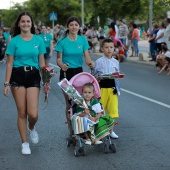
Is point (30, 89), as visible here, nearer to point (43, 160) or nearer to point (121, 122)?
point (43, 160)

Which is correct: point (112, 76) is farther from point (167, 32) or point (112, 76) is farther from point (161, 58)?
point (167, 32)

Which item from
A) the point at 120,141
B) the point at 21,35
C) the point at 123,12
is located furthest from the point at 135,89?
the point at 123,12

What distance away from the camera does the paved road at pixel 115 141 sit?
691cm

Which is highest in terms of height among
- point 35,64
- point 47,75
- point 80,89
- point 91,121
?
point 35,64

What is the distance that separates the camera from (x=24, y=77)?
292 inches

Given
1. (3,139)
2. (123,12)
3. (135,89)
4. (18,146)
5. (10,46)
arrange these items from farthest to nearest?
(123,12) → (135,89) → (3,139) → (18,146) → (10,46)

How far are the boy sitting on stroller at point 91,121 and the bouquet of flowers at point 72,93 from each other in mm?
106

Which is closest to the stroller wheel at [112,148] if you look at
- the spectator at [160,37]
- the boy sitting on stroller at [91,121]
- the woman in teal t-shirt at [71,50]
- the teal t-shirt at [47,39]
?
the boy sitting on stroller at [91,121]

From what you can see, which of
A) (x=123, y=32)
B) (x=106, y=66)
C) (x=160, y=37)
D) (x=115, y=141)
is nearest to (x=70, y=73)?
(x=106, y=66)

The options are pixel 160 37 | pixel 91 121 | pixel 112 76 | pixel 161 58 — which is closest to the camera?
pixel 91 121

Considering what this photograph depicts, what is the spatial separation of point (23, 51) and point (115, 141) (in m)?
1.99

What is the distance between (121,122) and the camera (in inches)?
393

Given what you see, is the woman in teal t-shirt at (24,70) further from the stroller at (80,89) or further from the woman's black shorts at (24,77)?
the stroller at (80,89)

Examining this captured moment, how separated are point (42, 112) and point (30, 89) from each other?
3923 millimetres
